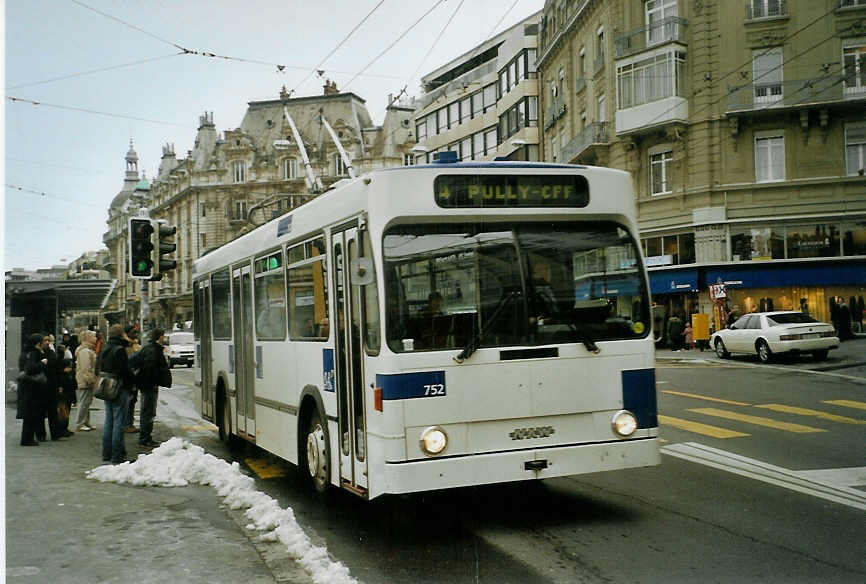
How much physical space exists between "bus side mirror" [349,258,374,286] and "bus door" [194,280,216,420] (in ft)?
24.0

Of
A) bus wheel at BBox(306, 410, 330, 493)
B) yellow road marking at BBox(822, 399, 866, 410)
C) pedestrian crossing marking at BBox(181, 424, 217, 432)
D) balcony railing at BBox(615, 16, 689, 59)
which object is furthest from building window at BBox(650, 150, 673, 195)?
bus wheel at BBox(306, 410, 330, 493)

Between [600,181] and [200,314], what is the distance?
885 cm

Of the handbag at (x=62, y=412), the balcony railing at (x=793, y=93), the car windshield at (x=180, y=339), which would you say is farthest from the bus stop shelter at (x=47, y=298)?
the balcony railing at (x=793, y=93)

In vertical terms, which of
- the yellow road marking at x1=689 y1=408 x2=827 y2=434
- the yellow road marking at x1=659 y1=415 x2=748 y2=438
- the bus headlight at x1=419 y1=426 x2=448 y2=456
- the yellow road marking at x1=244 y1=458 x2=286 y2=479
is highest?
the bus headlight at x1=419 y1=426 x2=448 y2=456

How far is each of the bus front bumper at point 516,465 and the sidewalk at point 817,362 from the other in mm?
17117

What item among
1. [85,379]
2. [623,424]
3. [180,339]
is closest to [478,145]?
[180,339]

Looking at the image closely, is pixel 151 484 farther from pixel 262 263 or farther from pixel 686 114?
pixel 686 114

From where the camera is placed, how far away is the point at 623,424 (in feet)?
23.1

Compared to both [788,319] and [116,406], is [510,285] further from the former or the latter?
[788,319]

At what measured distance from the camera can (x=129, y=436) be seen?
583 inches

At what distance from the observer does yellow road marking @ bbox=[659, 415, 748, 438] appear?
11836mm

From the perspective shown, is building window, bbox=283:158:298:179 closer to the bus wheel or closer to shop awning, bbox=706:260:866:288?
shop awning, bbox=706:260:866:288

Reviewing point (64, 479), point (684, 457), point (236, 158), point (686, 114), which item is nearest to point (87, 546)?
point (64, 479)

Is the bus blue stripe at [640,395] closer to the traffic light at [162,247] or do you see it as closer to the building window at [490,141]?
the traffic light at [162,247]
